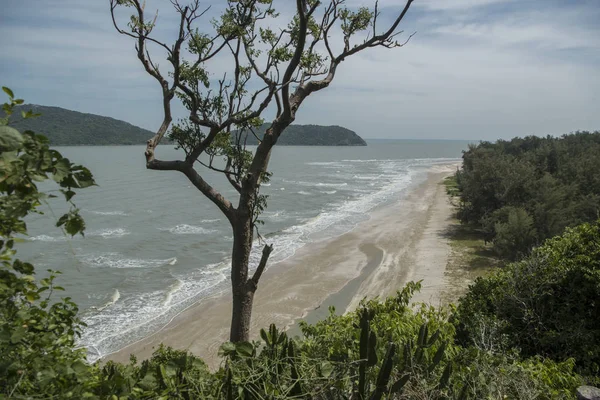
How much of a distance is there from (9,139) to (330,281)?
65.3 ft

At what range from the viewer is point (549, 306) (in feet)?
27.5

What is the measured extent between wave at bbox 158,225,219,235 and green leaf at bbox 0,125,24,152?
29.9m

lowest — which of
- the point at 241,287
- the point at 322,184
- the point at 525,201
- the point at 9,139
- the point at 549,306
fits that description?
the point at 322,184

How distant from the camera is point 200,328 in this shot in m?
16.0

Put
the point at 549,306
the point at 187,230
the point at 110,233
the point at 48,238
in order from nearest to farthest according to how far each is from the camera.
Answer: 1. the point at 549,306
2. the point at 48,238
3. the point at 110,233
4. the point at 187,230

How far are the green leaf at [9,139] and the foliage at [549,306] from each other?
6.98 meters

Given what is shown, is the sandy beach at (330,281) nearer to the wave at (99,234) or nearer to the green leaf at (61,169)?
the green leaf at (61,169)

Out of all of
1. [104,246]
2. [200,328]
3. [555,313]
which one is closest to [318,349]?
[555,313]

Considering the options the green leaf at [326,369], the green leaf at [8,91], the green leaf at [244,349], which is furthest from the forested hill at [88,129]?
the green leaf at [8,91]

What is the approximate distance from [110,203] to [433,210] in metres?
31.3

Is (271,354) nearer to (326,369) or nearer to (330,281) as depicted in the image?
(326,369)

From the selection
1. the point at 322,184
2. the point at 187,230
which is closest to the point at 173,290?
the point at 187,230

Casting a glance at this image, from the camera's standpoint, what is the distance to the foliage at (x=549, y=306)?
24.6 feet

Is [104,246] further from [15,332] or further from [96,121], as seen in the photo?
[96,121]
